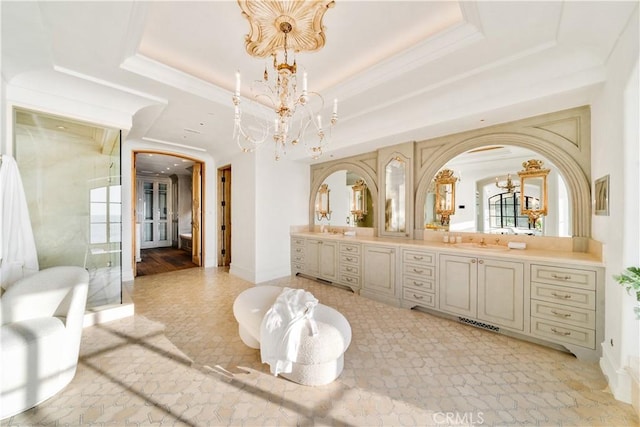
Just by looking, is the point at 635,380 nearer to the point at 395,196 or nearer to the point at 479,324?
the point at 479,324

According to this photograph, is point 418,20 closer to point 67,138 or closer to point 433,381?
point 433,381

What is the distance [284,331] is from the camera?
73.8 inches

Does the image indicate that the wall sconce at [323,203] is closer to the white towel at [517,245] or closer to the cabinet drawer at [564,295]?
the white towel at [517,245]

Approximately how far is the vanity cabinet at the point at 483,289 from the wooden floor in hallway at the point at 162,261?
5.44 meters

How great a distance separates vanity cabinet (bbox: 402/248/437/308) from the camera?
3.13 meters

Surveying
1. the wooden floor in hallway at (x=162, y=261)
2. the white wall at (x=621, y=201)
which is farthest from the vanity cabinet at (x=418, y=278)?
the wooden floor in hallway at (x=162, y=261)

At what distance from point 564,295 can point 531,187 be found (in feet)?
4.40

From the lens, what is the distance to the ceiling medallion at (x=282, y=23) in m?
1.64

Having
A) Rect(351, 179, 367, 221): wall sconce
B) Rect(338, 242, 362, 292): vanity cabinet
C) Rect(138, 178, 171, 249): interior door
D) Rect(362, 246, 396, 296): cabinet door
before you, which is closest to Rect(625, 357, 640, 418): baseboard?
Rect(362, 246, 396, 296): cabinet door

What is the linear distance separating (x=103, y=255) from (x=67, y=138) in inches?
58.9

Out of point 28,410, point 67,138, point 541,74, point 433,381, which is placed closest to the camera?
point 28,410

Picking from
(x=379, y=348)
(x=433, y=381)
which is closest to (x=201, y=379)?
(x=379, y=348)

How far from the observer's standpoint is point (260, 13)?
5.62 ft

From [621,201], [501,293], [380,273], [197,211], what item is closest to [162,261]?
[197,211]
